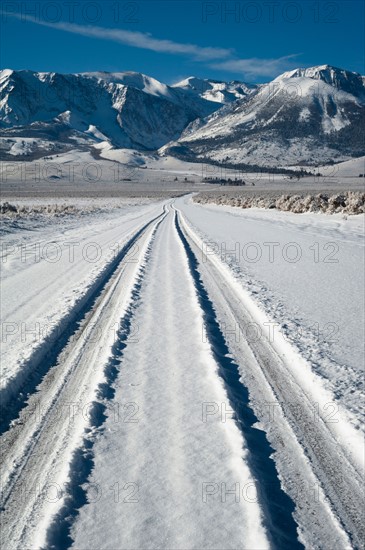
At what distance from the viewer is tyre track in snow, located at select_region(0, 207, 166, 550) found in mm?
2793

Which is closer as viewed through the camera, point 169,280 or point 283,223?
point 169,280

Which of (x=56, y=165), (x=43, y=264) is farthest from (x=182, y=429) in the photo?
(x=56, y=165)

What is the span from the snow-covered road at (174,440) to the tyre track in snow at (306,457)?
1 cm

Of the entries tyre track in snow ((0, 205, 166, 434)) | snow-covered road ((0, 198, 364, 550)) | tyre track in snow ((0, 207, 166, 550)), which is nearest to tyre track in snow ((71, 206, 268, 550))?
snow-covered road ((0, 198, 364, 550))

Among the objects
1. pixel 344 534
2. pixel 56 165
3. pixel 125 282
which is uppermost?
pixel 56 165

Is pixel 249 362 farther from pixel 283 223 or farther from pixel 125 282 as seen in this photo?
pixel 283 223

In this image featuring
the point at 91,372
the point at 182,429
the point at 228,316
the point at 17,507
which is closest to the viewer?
the point at 17,507

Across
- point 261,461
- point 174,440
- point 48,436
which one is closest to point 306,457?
point 261,461

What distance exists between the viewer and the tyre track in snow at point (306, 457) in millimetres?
2758

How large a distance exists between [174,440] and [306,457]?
3.32 feet

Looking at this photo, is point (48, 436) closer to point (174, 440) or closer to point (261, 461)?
point (174, 440)

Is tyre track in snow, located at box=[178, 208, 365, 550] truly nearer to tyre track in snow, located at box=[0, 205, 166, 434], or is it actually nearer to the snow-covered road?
the snow-covered road

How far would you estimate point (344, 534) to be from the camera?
2.69 metres

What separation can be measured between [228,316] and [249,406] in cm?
282
